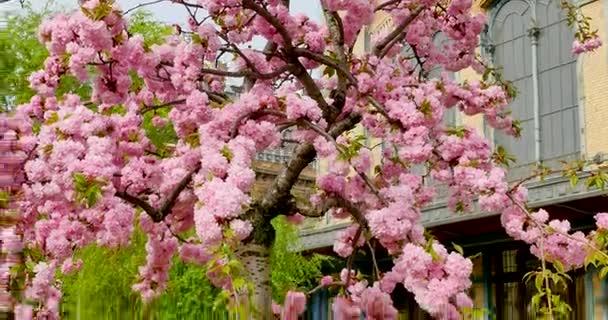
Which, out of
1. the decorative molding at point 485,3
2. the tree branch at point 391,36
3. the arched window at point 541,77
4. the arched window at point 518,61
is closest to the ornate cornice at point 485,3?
the decorative molding at point 485,3

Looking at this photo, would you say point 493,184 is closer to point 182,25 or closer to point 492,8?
point 182,25

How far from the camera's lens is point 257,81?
8.80m

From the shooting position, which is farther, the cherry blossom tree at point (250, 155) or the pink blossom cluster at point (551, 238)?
the pink blossom cluster at point (551, 238)

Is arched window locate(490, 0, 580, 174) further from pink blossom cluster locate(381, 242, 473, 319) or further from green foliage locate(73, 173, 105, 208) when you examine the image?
green foliage locate(73, 173, 105, 208)

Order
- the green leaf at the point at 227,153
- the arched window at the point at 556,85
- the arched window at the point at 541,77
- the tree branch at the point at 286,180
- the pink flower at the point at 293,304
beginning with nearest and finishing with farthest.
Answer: the green leaf at the point at 227,153, the tree branch at the point at 286,180, the pink flower at the point at 293,304, the arched window at the point at 556,85, the arched window at the point at 541,77

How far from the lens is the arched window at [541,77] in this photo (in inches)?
784

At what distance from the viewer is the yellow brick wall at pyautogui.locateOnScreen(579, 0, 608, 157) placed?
1884 centimetres

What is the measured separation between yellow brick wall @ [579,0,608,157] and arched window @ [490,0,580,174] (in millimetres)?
373

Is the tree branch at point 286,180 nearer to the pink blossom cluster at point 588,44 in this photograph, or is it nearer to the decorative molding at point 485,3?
the pink blossom cluster at point 588,44

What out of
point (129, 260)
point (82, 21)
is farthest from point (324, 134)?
point (129, 260)

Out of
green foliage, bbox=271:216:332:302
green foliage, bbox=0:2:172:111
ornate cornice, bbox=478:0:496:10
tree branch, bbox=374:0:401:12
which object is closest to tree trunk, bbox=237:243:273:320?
tree branch, bbox=374:0:401:12

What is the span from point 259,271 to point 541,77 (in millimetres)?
13631

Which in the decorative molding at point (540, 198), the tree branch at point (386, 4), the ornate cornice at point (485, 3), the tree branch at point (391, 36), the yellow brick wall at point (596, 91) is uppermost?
the ornate cornice at point (485, 3)

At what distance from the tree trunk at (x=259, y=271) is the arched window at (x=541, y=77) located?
1218cm
